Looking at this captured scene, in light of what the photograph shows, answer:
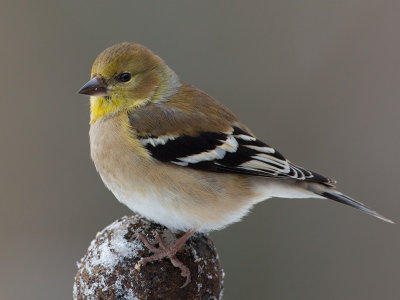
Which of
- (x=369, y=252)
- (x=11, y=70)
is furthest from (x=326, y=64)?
(x=11, y=70)

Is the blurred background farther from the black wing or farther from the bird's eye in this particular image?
the bird's eye

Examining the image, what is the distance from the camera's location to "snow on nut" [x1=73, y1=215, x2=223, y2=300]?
203 centimetres

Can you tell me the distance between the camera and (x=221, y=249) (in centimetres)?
470

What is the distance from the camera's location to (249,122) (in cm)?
524

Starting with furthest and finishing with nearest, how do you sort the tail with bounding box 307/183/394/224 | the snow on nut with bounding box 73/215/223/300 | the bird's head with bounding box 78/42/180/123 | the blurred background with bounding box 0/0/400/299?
1. the blurred background with bounding box 0/0/400/299
2. the bird's head with bounding box 78/42/180/123
3. the tail with bounding box 307/183/394/224
4. the snow on nut with bounding box 73/215/223/300

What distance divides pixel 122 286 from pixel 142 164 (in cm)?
80

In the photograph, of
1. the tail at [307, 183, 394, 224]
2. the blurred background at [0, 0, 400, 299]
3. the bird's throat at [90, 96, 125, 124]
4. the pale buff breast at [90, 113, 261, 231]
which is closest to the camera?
the pale buff breast at [90, 113, 261, 231]

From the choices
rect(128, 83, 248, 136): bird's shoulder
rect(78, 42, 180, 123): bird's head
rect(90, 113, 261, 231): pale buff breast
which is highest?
rect(78, 42, 180, 123): bird's head

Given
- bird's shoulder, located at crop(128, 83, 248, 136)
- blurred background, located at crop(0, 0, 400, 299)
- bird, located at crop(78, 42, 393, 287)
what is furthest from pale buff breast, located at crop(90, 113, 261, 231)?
blurred background, located at crop(0, 0, 400, 299)

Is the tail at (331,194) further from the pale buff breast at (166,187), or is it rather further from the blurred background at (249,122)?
the blurred background at (249,122)

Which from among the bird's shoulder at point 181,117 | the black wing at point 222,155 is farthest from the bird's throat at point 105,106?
the black wing at point 222,155

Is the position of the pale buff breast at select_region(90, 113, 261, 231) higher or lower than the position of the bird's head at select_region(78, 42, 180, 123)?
lower

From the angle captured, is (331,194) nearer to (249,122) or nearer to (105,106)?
(105,106)

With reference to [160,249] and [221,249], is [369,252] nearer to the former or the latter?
[221,249]
